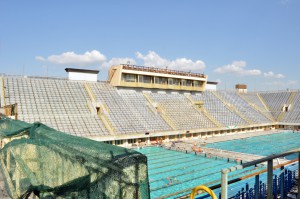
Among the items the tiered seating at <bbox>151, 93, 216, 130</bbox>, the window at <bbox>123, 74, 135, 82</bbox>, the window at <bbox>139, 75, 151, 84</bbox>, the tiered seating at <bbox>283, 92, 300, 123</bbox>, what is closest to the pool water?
the tiered seating at <bbox>151, 93, 216, 130</bbox>

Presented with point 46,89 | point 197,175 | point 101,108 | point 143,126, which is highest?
point 46,89

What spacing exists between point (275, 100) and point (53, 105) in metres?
37.5

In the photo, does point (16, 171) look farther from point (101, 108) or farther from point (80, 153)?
Answer: point (101, 108)

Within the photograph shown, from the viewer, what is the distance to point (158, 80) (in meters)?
33.4

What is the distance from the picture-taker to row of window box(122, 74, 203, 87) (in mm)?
30692

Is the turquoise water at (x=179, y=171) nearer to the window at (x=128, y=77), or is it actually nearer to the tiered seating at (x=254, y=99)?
the window at (x=128, y=77)

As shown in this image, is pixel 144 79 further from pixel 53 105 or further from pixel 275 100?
pixel 275 100

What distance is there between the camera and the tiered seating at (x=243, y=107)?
1488 inches

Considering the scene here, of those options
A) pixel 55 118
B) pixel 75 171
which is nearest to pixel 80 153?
pixel 75 171

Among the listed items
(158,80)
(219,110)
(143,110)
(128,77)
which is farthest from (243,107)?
(128,77)

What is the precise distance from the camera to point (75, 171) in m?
3.42

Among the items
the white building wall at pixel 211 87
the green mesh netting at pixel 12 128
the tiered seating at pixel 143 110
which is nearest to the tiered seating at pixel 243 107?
the white building wall at pixel 211 87

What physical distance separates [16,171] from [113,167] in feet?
12.3

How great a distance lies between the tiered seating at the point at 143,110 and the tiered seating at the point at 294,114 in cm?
2287
